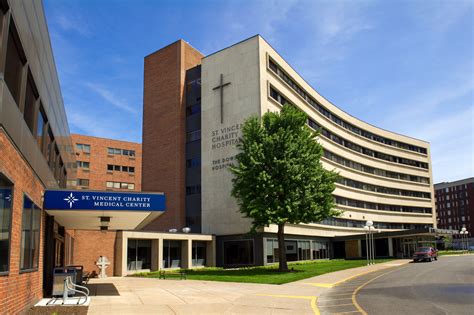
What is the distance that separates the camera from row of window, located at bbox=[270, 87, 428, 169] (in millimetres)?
51750

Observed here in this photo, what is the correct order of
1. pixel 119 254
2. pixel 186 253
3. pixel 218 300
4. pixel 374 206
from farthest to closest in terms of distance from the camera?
1. pixel 374 206
2. pixel 186 253
3. pixel 119 254
4. pixel 218 300

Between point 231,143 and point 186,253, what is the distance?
12.0 meters

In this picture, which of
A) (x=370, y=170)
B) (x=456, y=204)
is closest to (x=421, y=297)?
(x=370, y=170)

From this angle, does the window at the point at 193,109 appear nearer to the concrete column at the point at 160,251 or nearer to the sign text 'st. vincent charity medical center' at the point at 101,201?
the concrete column at the point at 160,251

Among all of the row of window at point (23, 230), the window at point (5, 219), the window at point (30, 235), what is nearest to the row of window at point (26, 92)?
the window at point (5, 219)

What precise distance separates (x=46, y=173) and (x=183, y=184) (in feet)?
112

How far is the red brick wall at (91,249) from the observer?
39.9 meters

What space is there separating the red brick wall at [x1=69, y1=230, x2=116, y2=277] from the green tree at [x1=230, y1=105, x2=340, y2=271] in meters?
12.4

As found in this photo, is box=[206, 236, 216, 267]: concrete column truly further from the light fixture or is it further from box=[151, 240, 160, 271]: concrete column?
the light fixture

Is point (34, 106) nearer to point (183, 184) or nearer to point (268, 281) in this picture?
point (268, 281)

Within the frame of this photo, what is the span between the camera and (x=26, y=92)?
1459 cm

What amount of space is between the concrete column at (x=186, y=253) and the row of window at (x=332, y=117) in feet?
68.4

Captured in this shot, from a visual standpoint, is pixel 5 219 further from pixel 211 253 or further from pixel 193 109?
pixel 193 109

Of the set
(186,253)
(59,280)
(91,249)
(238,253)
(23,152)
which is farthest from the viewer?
(238,253)
